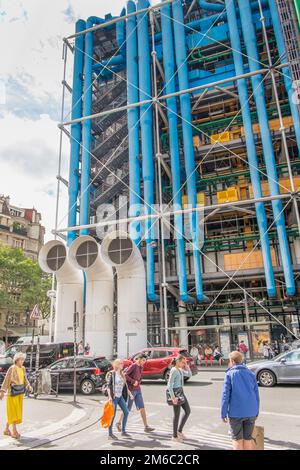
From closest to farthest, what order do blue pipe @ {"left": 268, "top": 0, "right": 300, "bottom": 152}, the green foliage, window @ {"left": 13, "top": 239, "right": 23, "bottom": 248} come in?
blue pipe @ {"left": 268, "top": 0, "right": 300, "bottom": 152}
the green foliage
window @ {"left": 13, "top": 239, "right": 23, "bottom": 248}

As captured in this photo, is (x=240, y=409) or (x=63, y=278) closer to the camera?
(x=240, y=409)

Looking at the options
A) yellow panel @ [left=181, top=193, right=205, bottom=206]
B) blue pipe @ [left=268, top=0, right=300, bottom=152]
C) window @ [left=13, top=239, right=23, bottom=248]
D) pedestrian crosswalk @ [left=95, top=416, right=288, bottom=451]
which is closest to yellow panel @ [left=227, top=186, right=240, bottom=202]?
yellow panel @ [left=181, top=193, right=205, bottom=206]

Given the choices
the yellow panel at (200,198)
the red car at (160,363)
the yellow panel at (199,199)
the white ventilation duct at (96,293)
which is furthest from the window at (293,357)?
the yellow panel at (200,198)

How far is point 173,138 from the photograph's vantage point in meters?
26.7

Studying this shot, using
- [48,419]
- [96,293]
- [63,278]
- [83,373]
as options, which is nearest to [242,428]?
[48,419]

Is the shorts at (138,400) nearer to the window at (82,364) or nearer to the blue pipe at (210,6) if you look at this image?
the window at (82,364)

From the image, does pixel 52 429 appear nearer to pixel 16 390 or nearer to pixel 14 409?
pixel 14 409

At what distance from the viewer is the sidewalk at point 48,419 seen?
6.74m

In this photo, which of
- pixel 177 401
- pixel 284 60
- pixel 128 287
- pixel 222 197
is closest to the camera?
pixel 177 401

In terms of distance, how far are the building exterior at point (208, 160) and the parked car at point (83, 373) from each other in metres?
8.71

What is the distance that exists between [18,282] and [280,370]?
33.5 metres

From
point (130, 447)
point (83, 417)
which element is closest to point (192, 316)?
point (83, 417)

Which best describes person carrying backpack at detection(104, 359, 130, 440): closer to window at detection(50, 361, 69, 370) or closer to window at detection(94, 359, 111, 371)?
window at detection(94, 359, 111, 371)

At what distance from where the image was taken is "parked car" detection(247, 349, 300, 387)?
495 inches
